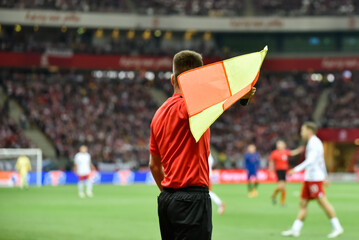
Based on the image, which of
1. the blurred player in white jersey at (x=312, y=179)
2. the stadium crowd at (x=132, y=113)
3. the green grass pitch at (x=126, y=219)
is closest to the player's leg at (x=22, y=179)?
the green grass pitch at (x=126, y=219)

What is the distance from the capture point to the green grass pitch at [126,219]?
45.9ft

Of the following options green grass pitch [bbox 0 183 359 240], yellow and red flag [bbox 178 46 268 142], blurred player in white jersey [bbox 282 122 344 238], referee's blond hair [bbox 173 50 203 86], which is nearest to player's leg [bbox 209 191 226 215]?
green grass pitch [bbox 0 183 359 240]

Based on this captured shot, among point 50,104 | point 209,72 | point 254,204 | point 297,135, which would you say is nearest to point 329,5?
point 297,135

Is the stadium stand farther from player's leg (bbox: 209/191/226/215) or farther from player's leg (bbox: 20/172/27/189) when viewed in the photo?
player's leg (bbox: 209/191/226/215)

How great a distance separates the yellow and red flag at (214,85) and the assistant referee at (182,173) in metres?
0.26

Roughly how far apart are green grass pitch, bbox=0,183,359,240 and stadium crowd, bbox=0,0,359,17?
30.3 metres

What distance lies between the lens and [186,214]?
5.03 metres

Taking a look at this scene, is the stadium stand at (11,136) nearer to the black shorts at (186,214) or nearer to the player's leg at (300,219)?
the player's leg at (300,219)

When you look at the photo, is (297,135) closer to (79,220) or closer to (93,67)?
(93,67)

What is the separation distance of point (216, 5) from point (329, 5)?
10210 millimetres

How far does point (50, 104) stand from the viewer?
4841cm

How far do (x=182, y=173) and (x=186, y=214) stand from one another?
0.33 m

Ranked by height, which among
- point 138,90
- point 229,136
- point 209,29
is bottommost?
point 229,136

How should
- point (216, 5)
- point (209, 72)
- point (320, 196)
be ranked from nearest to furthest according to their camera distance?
point (209, 72) < point (320, 196) < point (216, 5)
